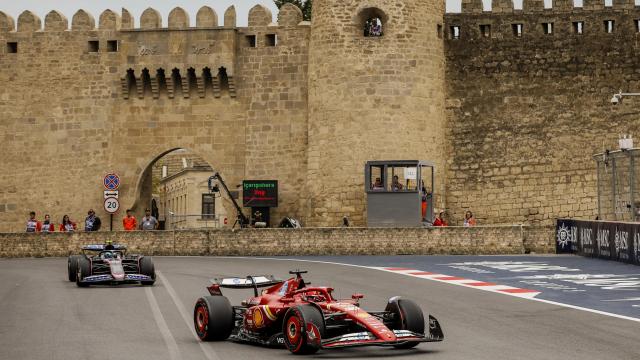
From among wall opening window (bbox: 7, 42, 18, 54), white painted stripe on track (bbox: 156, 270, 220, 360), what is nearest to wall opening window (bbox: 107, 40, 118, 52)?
wall opening window (bbox: 7, 42, 18, 54)

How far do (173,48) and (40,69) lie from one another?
15.7 feet

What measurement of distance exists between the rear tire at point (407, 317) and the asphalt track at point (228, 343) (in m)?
0.23

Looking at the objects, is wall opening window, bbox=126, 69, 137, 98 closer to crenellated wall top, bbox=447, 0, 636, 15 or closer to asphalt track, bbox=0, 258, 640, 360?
crenellated wall top, bbox=447, 0, 636, 15

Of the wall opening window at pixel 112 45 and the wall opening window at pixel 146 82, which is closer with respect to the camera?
the wall opening window at pixel 146 82

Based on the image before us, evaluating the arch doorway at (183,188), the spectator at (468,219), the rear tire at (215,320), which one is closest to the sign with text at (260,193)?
the spectator at (468,219)

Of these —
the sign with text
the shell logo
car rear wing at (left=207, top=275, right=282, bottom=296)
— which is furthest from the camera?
the sign with text

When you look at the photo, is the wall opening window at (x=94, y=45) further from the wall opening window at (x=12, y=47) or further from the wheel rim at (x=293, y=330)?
the wheel rim at (x=293, y=330)

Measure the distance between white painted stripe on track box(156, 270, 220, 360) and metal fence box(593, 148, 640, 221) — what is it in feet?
36.5

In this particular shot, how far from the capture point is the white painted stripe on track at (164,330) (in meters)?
12.1

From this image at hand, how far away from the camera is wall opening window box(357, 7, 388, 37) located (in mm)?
38281

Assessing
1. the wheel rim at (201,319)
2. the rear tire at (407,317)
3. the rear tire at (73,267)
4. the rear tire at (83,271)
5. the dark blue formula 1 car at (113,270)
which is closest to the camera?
the rear tire at (407,317)

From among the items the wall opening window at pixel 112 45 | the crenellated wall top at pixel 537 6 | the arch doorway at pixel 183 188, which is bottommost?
the arch doorway at pixel 183 188

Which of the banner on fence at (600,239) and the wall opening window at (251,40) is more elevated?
the wall opening window at (251,40)

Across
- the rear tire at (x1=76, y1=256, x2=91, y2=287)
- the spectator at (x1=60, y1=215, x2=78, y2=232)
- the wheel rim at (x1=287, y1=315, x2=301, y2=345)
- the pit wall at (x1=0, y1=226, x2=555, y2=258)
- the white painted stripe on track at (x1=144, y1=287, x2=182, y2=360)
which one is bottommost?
the white painted stripe on track at (x1=144, y1=287, x2=182, y2=360)
